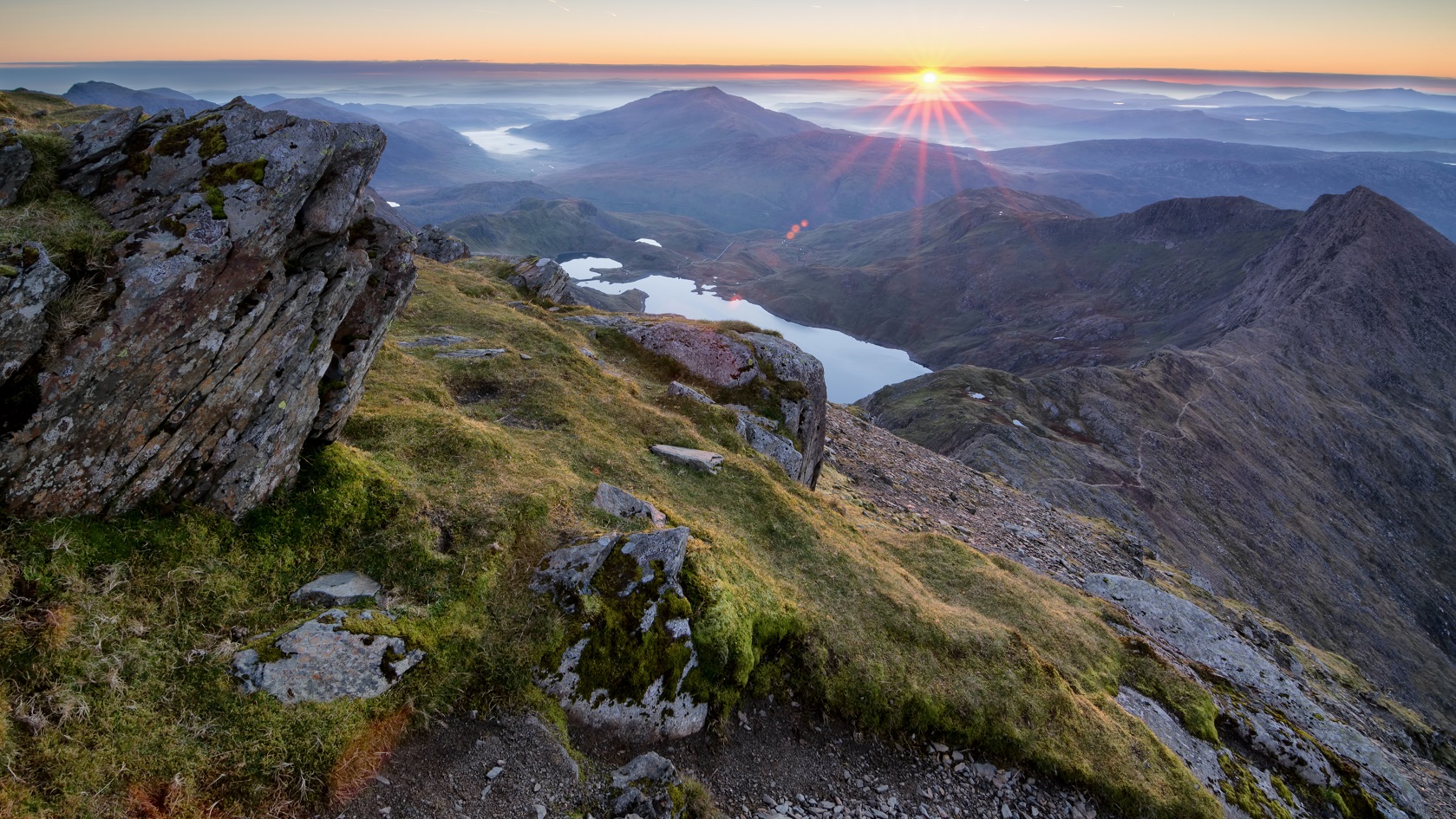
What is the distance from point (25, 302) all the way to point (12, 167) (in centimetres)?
408

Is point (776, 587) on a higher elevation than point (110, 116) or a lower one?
lower

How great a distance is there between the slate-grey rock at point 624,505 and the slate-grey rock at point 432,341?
13.9 metres

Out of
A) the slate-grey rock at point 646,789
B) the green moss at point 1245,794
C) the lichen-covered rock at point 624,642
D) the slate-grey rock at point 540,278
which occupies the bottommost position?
the green moss at point 1245,794

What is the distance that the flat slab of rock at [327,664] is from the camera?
9.76 metres

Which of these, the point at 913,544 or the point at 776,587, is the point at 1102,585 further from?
the point at 776,587

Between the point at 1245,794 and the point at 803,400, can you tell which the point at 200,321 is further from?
the point at 1245,794

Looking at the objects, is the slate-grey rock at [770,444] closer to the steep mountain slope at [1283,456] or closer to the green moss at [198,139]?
the green moss at [198,139]

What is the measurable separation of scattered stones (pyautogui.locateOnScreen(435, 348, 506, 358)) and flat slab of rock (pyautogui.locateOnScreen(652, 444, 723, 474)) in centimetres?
861

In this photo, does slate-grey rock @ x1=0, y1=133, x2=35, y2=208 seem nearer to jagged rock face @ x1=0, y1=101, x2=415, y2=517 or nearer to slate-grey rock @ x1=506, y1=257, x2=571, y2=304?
jagged rock face @ x1=0, y1=101, x2=415, y2=517

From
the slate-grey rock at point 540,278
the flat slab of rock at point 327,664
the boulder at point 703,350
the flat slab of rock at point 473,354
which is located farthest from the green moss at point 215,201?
the slate-grey rock at point 540,278

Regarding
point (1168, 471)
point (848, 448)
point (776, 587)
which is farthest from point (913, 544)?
point (1168, 471)

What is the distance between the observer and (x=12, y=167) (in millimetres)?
11000

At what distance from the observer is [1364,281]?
191875 mm

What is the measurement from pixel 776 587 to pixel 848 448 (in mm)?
29539
